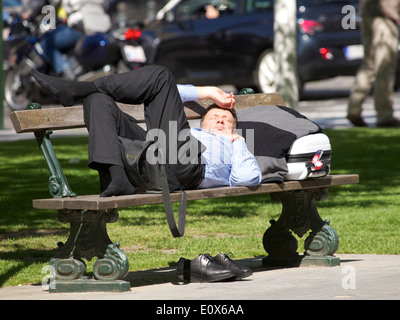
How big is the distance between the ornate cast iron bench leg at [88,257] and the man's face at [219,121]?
3.45 feet

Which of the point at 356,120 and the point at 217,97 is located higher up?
the point at 217,97

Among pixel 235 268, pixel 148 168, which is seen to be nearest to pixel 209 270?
pixel 235 268

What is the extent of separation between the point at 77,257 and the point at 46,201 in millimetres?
337

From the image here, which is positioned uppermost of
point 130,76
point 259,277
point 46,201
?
point 130,76

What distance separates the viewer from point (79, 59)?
1691 cm

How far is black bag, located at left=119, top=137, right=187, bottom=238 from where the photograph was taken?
568cm

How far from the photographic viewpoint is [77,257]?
5.61m

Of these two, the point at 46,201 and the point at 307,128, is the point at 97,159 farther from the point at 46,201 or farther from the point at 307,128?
the point at 307,128

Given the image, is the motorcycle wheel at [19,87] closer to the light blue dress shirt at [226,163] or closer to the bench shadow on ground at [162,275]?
the bench shadow on ground at [162,275]

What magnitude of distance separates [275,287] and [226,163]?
2.79 feet

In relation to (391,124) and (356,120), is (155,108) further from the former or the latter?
(391,124)

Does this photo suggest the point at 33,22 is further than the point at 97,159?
Yes

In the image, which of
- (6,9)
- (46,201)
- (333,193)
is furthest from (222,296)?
(6,9)
